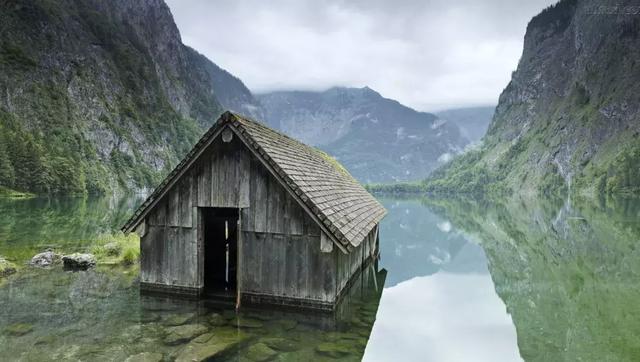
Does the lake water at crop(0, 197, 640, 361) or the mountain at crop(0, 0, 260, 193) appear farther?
the mountain at crop(0, 0, 260, 193)

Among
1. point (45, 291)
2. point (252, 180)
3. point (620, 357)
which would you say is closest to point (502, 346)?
point (620, 357)

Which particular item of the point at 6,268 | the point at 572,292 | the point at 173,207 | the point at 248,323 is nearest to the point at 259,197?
the point at 173,207

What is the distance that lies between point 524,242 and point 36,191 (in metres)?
88.6

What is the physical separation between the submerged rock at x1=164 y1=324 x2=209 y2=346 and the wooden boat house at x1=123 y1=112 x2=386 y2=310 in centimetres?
163

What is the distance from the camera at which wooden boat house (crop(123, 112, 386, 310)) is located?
1287 cm

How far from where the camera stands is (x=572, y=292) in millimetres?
18828

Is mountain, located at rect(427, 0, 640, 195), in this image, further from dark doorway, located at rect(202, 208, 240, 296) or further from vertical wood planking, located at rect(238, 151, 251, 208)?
vertical wood planking, located at rect(238, 151, 251, 208)

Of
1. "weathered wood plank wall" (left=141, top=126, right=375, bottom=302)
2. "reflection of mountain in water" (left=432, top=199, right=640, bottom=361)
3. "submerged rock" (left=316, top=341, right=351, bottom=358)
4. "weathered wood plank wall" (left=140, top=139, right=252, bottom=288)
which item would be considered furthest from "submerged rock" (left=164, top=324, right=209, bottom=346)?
"reflection of mountain in water" (left=432, top=199, right=640, bottom=361)

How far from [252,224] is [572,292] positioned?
47.0 ft

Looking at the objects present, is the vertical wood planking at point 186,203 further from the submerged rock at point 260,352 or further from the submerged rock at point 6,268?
the submerged rock at point 6,268

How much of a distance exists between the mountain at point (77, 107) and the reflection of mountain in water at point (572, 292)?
88.8 meters

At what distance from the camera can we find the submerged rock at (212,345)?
1007 cm

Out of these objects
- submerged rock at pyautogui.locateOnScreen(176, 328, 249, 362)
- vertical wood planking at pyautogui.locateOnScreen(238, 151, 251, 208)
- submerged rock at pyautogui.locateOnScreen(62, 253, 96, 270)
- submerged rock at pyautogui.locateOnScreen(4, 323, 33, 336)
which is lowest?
submerged rock at pyautogui.locateOnScreen(176, 328, 249, 362)

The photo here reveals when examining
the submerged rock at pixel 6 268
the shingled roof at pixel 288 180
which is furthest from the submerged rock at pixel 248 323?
the submerged rock at pixel 6 268
